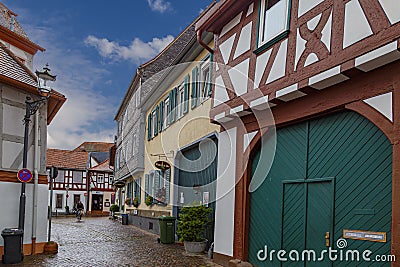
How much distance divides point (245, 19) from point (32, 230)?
7425mm

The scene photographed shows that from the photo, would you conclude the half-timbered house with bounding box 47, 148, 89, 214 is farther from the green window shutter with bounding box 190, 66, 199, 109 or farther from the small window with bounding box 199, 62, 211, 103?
the small window with bounding box 199, 62, 211, 103

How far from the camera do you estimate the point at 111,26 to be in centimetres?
1789

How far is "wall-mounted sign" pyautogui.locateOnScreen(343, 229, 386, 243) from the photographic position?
5695 mm

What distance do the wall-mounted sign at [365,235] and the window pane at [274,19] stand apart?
11.6 feet

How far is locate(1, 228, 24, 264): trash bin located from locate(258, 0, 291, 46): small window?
274 inches

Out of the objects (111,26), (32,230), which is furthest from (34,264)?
(111,26)

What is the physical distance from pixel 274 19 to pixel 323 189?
3181 mm

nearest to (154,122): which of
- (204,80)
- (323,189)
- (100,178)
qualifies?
(204,80)

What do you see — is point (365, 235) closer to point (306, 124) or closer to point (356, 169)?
point (356, 169)

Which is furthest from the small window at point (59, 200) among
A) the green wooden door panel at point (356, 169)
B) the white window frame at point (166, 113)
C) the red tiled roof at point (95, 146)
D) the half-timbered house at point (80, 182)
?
the green wooden door panel at point (356, 169)

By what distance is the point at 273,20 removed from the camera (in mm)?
8062

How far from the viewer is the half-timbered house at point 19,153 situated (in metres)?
10.9

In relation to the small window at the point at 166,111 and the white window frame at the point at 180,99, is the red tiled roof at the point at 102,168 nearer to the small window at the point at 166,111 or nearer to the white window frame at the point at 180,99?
the small window at the point at 166,111

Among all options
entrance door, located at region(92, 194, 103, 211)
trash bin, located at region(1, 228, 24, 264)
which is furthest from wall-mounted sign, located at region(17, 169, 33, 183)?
entrance door, located at region(92, 194, 103, 211)
